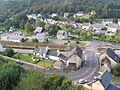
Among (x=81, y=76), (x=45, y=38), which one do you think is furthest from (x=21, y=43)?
(x=81, y=76)

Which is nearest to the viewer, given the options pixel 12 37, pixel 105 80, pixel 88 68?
pixel 105 80

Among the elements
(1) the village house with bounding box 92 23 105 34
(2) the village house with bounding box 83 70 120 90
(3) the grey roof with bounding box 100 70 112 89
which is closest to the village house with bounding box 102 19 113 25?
(1) the village house with bounding box 92 23 105 34

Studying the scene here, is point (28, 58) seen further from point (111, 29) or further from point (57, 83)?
point (111, 29)

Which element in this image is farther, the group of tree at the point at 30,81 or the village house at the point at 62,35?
the village house at the point at 62,35

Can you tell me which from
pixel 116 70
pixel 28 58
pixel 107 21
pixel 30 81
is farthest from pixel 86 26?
pixel 30 81

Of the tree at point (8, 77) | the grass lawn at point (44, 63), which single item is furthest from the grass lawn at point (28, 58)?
the tree at point (8, 77)

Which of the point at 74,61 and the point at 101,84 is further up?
the point at 101,84

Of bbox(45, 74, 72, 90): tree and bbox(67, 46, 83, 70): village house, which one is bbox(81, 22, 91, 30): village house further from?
bbox(45, 74, 72, 90): tree

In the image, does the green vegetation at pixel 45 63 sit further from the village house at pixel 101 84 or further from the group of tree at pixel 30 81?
the group of tree at pixel 30 81

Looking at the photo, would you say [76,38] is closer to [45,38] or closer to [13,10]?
[45,38]
